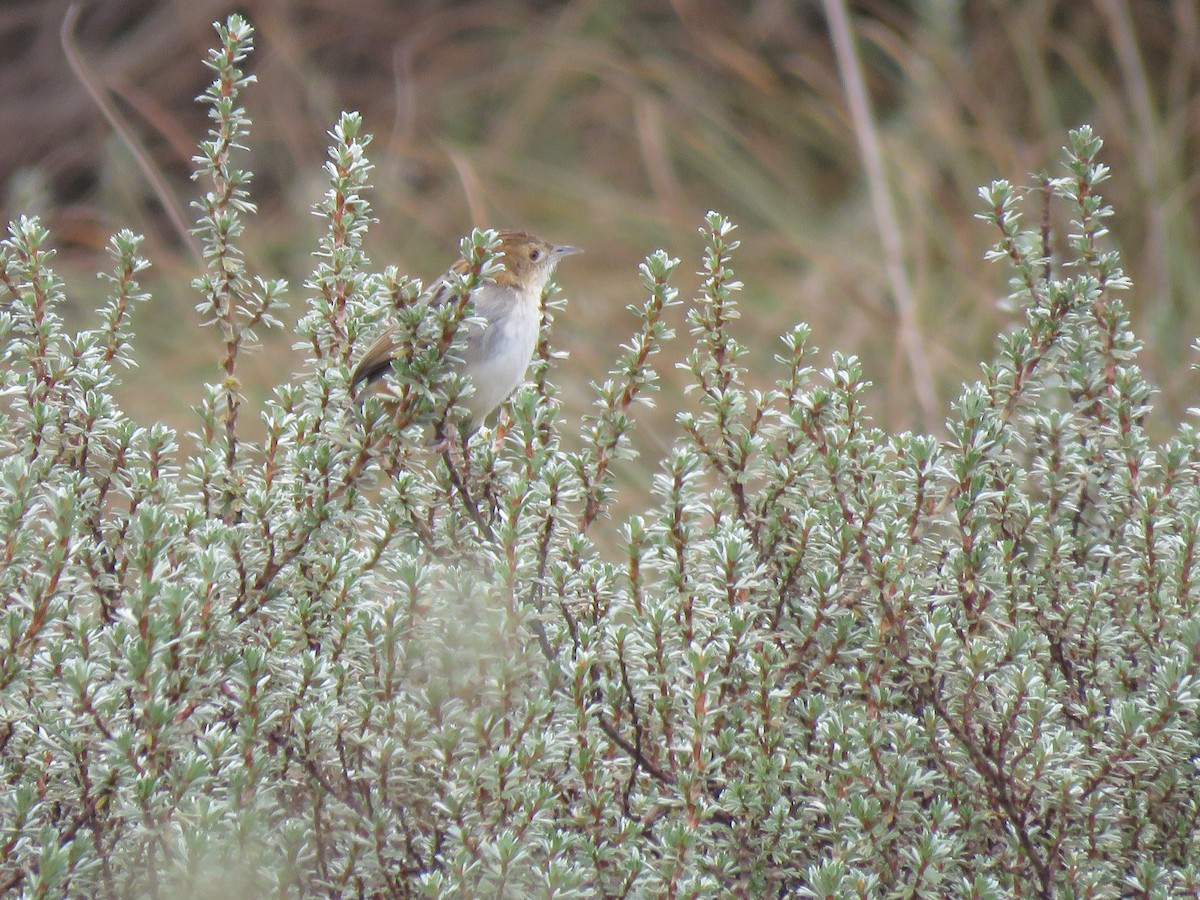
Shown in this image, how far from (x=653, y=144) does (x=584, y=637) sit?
4188mm

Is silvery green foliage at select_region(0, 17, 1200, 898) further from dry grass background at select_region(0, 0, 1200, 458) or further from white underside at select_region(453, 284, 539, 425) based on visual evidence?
dry grass background at select_region(0, 0, 1200, 458)

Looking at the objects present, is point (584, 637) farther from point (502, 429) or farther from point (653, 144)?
point (653, 144)

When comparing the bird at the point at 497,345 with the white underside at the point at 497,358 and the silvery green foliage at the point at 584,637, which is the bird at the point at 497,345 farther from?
the silvery green foliage at the point at 584,637

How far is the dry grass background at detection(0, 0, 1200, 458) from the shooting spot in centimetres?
526

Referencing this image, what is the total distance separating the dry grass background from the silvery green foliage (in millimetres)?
2537

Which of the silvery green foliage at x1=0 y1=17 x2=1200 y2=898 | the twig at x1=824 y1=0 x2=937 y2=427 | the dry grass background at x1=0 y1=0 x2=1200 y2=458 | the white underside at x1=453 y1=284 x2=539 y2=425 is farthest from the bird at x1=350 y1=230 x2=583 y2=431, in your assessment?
the dry grass background at x1=0 y1=0 x2=1200 y2=458

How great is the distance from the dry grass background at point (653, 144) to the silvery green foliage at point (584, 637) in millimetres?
2537

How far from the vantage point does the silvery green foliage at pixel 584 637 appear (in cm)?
153

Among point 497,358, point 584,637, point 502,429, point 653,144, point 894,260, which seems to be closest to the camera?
point 584,637

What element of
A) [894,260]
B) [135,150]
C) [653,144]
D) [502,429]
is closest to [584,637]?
[502,429]

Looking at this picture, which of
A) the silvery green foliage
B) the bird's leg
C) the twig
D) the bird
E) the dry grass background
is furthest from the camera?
the dry grass background

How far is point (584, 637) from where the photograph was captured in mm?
1802

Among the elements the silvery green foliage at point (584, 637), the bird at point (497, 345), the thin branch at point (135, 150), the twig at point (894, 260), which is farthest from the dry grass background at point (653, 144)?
the silvery green foliage at point (584, 637)

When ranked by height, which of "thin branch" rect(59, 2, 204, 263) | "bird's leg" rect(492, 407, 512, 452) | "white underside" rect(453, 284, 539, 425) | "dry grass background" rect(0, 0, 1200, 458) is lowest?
"bird's leg" rect(492, 407, 512, 452)
